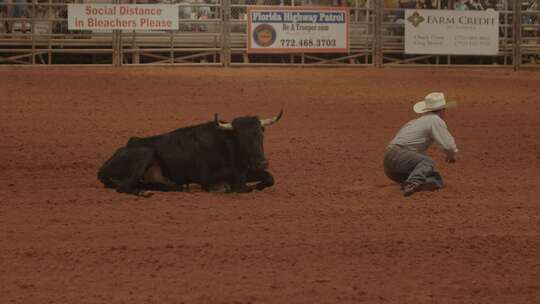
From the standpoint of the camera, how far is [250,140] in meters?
11.5

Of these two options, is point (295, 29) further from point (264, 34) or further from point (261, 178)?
point (261, 178)

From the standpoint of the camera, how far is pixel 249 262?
8.54 m

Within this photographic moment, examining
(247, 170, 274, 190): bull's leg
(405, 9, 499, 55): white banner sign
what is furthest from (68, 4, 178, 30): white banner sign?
(247, 170, 274, 190): bull's leg

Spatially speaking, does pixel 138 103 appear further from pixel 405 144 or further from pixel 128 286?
pixel 128 286

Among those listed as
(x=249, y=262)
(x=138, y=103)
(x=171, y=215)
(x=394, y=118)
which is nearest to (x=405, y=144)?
(x=171, y=215)

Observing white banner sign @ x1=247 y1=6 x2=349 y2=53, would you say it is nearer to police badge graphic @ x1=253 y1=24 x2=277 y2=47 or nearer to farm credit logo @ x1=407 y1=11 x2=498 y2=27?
police badge graphic @ x1=253 y1=24 x2=277 y2=47

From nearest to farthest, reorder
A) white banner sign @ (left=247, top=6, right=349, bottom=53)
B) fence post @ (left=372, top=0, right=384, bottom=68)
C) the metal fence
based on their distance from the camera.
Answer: the metal fence < white banner sign @ (left=247, top=6, right=349, bottom=53) < fence post @ (left=372, top=0, right=384, bottom=68)

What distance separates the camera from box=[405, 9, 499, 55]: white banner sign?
28047 millimetres

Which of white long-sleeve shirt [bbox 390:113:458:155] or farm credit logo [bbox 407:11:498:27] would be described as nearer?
white long-sleeve shirt [bbox 390:113:458:155]

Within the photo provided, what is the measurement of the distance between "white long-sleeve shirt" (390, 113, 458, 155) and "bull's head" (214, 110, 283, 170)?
1554mm

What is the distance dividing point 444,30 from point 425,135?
16852 mm

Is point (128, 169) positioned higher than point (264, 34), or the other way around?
point (264, 34)

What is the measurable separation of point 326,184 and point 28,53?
1550 cm

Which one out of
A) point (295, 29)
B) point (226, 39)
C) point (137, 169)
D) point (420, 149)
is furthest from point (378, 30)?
point (137, 169)
